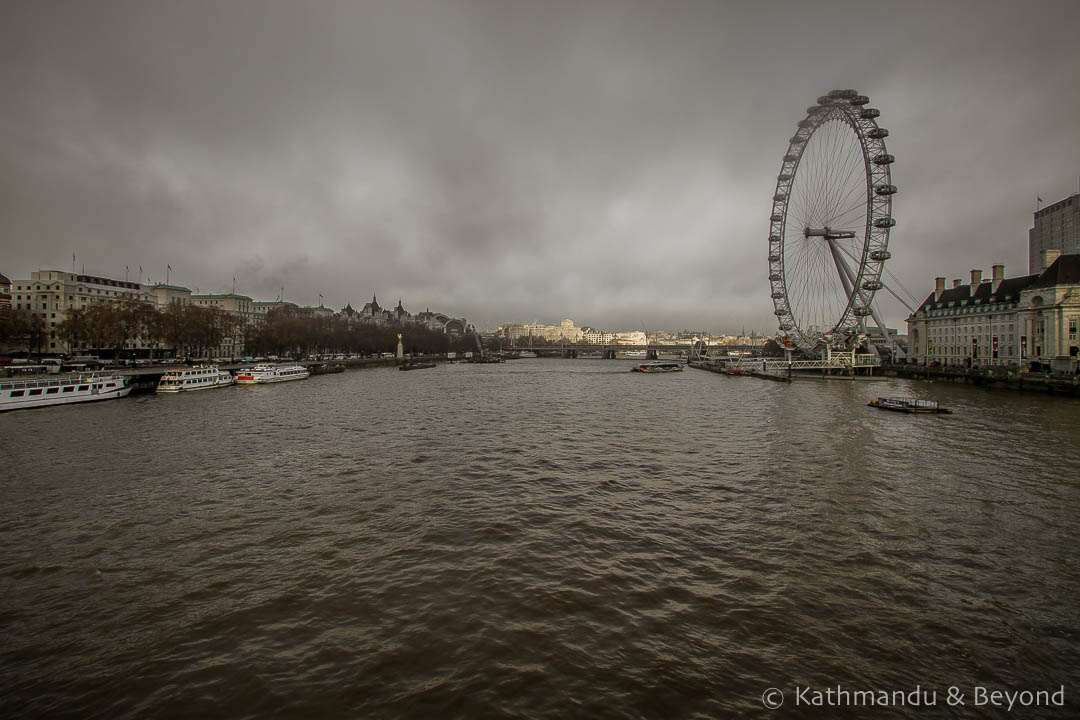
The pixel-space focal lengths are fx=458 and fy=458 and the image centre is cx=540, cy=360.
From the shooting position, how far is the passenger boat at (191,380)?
4544 cm

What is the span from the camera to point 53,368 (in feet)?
174

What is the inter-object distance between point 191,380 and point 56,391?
1220 cm

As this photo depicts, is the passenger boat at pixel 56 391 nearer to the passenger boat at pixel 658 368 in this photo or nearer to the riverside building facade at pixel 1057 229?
the passenger boat at pixel 658 368

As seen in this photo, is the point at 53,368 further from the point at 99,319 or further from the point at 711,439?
the point at 711,439

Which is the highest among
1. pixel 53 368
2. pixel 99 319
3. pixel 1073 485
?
pixel 99 319

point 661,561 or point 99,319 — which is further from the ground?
point 99,319

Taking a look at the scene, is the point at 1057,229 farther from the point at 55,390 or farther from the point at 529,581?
the point at 55,390

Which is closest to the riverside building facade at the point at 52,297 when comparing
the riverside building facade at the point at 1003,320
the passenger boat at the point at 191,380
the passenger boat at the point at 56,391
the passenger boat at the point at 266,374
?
the passenger boat at the point at 266,374

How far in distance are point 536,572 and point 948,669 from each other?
6.47 meters

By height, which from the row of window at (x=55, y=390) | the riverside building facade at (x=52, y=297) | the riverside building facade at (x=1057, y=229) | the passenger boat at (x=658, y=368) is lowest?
the passenger boat at (x=658, y=368)

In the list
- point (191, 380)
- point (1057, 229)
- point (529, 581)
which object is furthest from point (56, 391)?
point (1057, 229)

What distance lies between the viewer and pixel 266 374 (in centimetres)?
5809

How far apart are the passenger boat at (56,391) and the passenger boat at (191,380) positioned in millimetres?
3575

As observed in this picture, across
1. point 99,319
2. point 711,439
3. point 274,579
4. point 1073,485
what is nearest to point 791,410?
point 711,439
